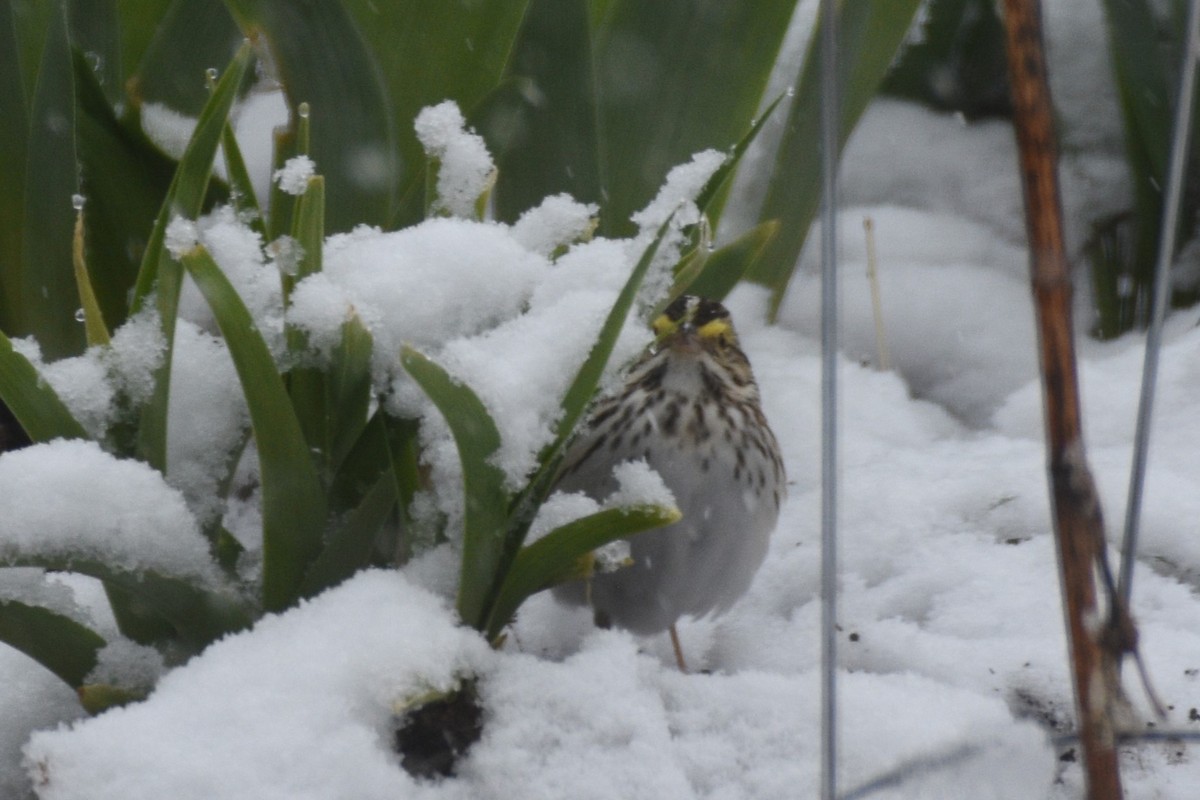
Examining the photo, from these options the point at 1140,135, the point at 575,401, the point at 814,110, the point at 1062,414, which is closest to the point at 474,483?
the point at 575,401

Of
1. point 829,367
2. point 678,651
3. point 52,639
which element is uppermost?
point 829,367

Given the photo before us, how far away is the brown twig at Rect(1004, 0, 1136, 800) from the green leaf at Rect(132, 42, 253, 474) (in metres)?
0.73

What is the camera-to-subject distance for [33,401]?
1109 millimetres

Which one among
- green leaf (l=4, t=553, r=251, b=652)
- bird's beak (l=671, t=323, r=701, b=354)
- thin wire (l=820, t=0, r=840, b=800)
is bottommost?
bird's beak (l=671, t=323, r=701, b=354)

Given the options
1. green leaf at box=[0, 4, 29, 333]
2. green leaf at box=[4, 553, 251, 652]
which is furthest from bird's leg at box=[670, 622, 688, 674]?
green leaf at box=[0, 4, 29, 333]

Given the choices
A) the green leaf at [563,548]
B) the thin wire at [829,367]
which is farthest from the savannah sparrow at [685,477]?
the thin wire at [829,367]

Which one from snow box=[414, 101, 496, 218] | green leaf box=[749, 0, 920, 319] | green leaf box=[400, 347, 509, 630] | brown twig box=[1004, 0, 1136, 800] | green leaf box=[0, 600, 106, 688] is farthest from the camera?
green leaf box=[749, 0, 920, 319]

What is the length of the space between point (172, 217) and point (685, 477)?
624 mm

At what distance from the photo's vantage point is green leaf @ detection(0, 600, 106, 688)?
42.2 inches

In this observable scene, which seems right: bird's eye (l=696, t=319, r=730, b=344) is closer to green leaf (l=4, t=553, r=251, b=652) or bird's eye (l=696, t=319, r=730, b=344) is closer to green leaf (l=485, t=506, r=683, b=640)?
green leaf (l=485, t=506, r=683, b=640)

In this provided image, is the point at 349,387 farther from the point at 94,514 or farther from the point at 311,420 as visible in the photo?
the point at 94,514

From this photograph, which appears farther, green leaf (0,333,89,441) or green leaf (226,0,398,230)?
green leaf (226,0,398,230)

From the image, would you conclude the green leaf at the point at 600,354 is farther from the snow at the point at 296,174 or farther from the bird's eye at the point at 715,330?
the bird's eye at the point at 715,330

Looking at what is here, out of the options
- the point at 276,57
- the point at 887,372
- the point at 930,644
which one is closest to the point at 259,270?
the point at 276,57
